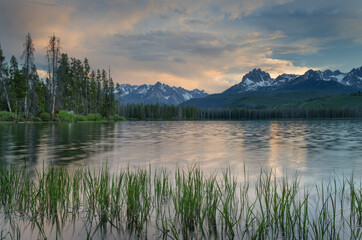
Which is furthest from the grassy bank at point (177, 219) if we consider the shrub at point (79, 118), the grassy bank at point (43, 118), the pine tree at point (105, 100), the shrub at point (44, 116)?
the pine tree at point (105, 100)

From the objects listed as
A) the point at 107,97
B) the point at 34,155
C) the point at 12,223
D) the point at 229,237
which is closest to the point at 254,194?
the point at 229,237

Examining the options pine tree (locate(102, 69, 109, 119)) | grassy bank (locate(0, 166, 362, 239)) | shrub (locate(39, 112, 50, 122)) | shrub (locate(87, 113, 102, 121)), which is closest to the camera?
grassy bank (locate(0, 166, 362, 239))

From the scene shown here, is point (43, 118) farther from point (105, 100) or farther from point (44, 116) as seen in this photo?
point (105, 100)

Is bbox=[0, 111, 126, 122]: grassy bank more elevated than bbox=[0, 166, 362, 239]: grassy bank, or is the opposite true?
bbox=[0, 111, 126, 122]: grassy bank

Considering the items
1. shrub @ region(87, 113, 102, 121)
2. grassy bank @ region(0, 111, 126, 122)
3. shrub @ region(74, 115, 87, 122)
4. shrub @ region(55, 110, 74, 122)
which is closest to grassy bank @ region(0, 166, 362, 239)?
grassy bank @ region(0, 111, 126, 122)

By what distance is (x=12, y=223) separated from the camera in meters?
7.03

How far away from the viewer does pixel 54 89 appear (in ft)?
223

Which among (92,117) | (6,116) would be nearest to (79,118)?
(92,117)

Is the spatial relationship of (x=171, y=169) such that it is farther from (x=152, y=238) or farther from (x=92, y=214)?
(x=152, y=238)

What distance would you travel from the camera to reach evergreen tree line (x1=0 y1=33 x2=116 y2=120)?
67.2 m

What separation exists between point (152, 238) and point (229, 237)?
1.86m

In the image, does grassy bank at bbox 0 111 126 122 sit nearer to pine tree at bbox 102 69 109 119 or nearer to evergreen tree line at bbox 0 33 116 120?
evergreen tree line at bbox 0 33 116 120

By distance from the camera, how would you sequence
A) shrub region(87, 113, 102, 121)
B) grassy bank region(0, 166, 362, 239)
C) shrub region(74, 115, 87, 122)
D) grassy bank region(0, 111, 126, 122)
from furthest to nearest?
shrub region(87, 113, 102, 121), shrub region(74, 115, 87, 122), grassy bank region(0, 111, 126, 122), grassy bank region(0, 166, 362, 239)

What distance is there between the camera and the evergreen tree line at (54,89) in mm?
67250
